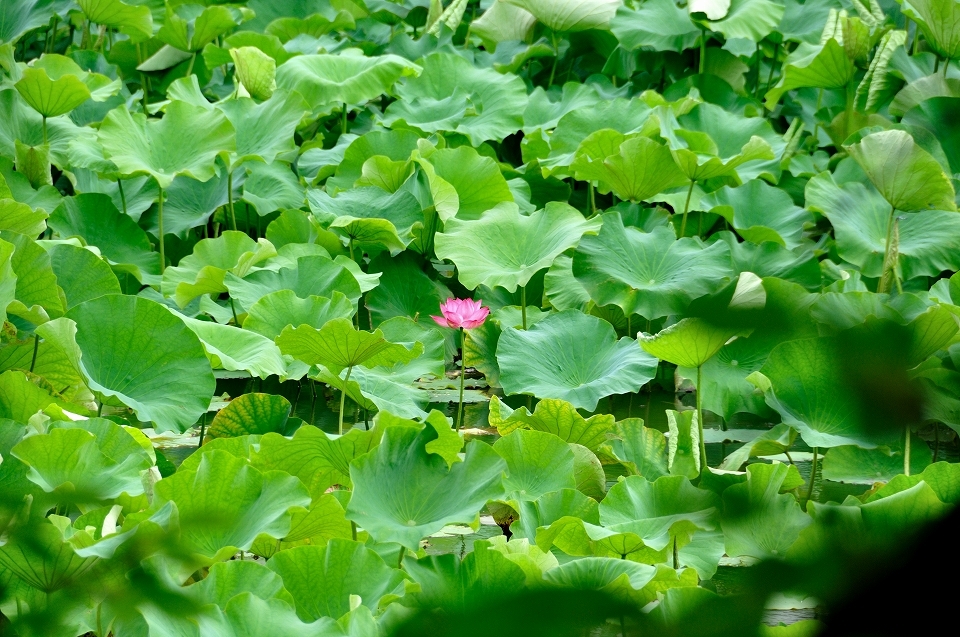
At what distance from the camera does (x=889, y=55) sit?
118 inches

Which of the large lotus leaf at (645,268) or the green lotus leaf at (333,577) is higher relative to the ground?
the green lotus leaf at (333,577)

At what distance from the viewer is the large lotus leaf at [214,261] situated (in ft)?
7.16

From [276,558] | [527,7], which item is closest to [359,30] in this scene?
[527,7]

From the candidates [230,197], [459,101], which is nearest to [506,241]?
[230,197]

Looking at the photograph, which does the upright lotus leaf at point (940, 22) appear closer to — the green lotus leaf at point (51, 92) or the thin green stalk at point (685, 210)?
the thin green stalk at point (685, 210)

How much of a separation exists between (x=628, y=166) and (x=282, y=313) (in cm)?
92

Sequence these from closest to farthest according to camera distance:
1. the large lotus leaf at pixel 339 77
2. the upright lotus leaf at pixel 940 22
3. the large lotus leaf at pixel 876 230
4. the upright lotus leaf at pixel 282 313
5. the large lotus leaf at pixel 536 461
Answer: the large lotus leaf at pixel 536 461
the upright lotus leaf at pixel 282 313
the large lotus leaf at pixel 876 230
the upright lotus leaf at pixel 940 22
the large lotus leaf at pixel 339 77

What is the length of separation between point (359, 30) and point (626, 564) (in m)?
2.90

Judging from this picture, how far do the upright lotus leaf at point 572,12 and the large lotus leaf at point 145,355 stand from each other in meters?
1.91

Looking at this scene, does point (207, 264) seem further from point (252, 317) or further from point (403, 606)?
point (403, 606)

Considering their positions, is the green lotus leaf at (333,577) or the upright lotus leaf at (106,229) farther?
the upright lotus leaf at (106,229)

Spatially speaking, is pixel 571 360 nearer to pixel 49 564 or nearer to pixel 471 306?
pixel 471 306

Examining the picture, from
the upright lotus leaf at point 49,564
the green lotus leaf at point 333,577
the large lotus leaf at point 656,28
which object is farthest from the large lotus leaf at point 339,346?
the large lotus leaf at point 656,28

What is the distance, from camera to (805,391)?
1747mm
